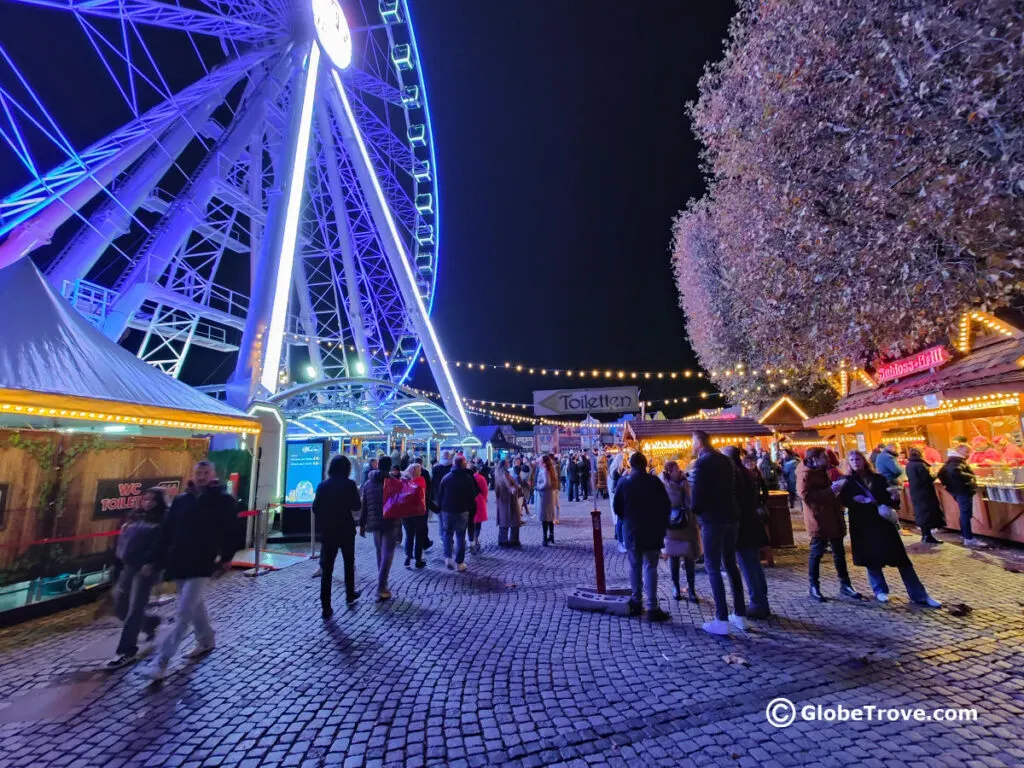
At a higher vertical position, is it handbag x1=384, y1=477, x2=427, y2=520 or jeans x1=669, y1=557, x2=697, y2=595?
handbag x1=384, y1=477, x2=427, y2=520

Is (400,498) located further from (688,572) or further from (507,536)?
(507,536)

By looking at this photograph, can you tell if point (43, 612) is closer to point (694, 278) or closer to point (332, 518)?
point (332, 518)

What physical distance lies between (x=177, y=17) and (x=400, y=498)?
13.4m

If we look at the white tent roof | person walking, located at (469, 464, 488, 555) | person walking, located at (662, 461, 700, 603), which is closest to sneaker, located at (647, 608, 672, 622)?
person walking, located at (662, 461, 700, 603)

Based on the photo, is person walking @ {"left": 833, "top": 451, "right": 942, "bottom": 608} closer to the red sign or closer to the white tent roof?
the red sign

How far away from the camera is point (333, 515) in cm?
513

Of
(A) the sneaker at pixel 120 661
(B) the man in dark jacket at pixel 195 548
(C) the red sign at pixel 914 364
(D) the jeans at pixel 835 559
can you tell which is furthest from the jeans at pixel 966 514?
(A) the sneaker at pixel 120 661

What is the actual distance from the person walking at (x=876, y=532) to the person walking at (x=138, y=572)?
6396 mm

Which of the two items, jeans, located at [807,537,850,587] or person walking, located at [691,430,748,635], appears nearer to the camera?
person walking, located at [691,430,748,635]

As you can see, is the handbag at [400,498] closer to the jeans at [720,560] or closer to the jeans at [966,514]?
the jeans at [720,560]

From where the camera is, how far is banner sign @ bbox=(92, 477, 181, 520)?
6754mm

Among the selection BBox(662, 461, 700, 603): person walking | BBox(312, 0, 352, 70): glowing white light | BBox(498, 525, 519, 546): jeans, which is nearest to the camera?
BBox(662, 461, 700, 603): person walking

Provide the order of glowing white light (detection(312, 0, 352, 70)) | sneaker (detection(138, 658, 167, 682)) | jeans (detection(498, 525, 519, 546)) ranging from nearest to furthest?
1. sneaker (detection(138, 658, 167, 682))
2. jeans (detection(498, 525, 519, 546))
3. glowing white light (detection(312, 0, 352, 70))

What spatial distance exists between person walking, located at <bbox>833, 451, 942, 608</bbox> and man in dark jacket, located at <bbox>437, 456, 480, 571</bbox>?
4653 millimetres
